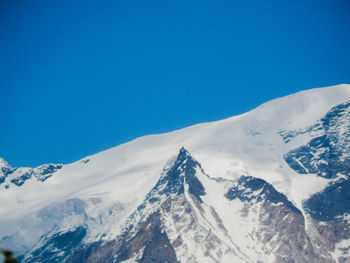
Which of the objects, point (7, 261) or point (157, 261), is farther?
point (157, 261)

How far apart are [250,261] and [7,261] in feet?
660

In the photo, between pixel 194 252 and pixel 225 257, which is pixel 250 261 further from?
pixel 194 252

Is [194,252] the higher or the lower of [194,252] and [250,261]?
the higher

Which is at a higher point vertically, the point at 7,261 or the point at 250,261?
the point at 7,261

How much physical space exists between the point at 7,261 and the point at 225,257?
19248 centimetres

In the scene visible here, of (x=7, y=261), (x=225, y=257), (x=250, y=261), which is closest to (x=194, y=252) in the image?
(x=225, y=257)

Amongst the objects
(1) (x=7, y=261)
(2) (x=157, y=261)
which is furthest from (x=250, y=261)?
(1) (x=7, y=261)

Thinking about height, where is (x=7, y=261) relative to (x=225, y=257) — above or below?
above

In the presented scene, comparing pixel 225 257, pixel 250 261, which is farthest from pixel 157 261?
pixel 250 261

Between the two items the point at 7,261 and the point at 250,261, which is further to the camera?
the point at 250,261

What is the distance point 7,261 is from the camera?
12.0m

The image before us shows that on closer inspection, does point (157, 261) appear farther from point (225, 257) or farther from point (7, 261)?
point (7, 261)

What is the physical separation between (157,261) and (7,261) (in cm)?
19278

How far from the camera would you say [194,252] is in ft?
635
